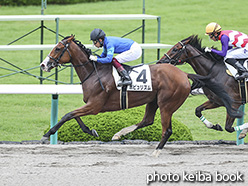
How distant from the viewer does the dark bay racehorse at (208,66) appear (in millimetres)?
7543

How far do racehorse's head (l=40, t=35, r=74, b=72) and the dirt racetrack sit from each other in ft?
3.56

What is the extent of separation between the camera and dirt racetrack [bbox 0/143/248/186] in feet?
18.9

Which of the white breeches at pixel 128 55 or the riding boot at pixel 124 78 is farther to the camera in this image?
the white breeches at pixel 128 55

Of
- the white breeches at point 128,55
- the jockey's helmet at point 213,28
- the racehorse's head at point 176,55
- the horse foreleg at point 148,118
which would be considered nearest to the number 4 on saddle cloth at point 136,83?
the white breeches at point 128,55

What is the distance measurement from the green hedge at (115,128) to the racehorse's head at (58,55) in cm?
109

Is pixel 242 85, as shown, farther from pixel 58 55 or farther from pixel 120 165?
pixel 58 55

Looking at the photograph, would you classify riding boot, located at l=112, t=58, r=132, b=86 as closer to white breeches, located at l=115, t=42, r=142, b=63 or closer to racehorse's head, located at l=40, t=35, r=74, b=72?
white breeches, located at l=115, t=42, r=142, b=63

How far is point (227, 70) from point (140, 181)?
2527 millimetres

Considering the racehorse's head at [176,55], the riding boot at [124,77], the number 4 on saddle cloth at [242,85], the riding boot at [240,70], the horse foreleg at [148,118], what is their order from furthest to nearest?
the racehorse's head at [176,55] → the number 4 on saddle cloth at [242,85] → the riding boot at [240,70] → the horse foreleg at [148,118] → the riding boot at [124,77]

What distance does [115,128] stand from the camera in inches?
297

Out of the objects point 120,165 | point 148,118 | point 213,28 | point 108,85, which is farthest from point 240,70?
point 120,165

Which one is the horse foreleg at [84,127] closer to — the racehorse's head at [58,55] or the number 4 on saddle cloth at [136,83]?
the number 4 on saddle cloth at [136,83]

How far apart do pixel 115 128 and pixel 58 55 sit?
134cm

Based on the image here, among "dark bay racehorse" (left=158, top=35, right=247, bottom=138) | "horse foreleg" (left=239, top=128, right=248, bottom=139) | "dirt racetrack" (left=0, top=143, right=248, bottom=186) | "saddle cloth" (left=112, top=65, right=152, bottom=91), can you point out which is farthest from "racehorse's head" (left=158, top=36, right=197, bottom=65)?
"horse foreleg" (left=239, top=128, right=248, bottom=139)
